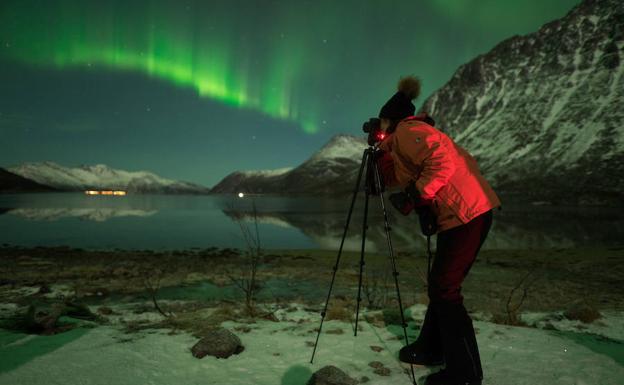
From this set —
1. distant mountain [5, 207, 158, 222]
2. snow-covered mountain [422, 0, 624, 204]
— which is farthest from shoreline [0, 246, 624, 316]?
snow-covered mountain [422, 0, 624, 204]

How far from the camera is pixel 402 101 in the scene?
4512 mm

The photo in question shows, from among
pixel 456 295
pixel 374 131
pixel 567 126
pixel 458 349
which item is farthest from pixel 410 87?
pixel 567 126

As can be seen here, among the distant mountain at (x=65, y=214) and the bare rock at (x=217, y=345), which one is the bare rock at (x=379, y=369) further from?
the distant mountain at (x=65, y=214)

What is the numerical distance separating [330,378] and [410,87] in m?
3.51

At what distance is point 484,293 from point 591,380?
10125mm

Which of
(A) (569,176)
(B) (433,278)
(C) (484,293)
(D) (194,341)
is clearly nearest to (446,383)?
(B) (433,278)

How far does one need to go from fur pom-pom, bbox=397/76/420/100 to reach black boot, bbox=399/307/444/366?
2689 millimetres

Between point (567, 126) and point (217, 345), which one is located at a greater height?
point (567, 126)

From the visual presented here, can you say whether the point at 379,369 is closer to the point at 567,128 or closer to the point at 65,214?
the point at 65,214

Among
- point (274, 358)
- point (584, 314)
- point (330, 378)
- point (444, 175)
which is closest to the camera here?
point (444, 175)

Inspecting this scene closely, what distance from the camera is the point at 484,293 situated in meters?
13.6

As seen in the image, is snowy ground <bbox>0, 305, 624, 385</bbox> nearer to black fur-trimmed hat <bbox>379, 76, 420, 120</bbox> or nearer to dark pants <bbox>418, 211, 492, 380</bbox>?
dark pants <bbox>418, 211, 492, 380</bbox>

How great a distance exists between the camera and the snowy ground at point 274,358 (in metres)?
4.25

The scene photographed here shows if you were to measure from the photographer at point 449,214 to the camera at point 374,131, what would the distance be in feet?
1.96
